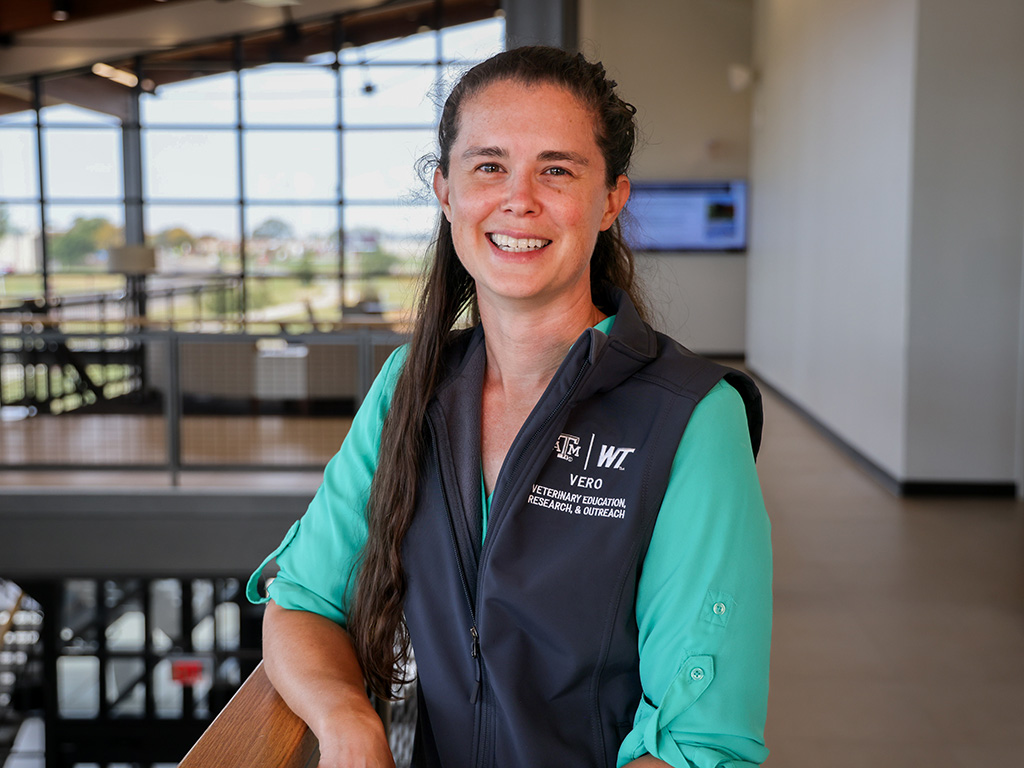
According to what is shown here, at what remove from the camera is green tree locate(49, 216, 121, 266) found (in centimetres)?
1179

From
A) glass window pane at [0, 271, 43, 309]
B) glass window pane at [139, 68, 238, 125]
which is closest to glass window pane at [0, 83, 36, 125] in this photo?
glass window pane at [139, 68, 238, 125]

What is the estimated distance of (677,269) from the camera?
1227 cm

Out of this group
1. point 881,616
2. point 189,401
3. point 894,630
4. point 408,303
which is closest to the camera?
point 408,303

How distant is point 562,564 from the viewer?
111cm

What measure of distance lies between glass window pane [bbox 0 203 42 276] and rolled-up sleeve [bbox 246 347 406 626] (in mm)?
11898

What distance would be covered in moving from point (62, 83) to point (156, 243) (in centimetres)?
209

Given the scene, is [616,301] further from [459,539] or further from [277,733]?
[277,733]

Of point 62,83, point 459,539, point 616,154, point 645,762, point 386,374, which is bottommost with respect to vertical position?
point 645,762

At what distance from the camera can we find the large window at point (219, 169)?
11.6 metres

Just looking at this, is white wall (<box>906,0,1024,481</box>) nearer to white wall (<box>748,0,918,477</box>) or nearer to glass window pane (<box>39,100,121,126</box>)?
white wall (<box>748,0,918,477</box>)

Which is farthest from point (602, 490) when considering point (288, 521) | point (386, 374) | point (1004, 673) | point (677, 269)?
point (677, 269)

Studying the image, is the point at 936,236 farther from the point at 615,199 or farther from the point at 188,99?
the point at 188,99

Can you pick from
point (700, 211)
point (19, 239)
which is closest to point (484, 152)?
point (700, 211)

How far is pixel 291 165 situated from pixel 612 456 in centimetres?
1132
